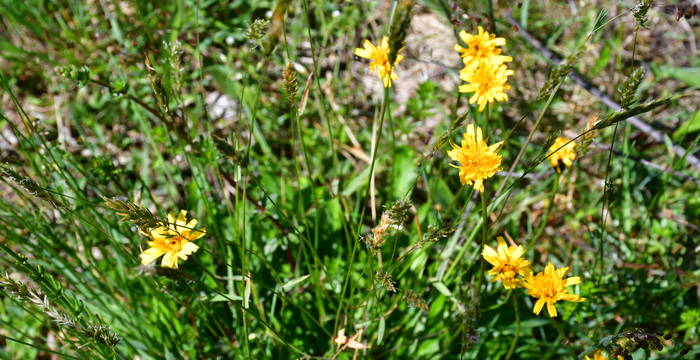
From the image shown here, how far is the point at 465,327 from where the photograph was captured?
1.67m

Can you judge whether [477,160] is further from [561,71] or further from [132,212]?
[132,212]

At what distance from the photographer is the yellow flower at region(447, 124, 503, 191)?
153 centimetres

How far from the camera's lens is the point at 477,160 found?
1.58m

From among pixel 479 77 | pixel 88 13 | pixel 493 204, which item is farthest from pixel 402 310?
pixel 88 13

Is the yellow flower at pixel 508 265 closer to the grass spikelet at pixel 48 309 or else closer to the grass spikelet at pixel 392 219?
the grass spikelet at pixel 392 219

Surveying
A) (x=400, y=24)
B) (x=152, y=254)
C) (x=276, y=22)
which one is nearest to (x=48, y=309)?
(x=152, y=254)

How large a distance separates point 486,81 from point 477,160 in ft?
1.08

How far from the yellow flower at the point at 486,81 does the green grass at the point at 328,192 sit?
13 centimetres

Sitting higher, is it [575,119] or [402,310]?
[575,119]

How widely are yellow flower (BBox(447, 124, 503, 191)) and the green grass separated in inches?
4.5

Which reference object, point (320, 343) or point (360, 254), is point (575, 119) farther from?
point (320, 343)

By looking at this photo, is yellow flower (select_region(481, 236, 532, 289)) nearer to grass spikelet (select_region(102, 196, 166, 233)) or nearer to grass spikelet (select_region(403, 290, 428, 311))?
grass spikelet (select_region(403, 290, 428, 311))

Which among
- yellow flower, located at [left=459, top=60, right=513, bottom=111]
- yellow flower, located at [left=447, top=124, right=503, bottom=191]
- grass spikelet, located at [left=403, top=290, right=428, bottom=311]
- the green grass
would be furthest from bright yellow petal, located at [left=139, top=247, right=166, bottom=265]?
yellow flower, located at [left=459, top=60, right=513, bottom=111]

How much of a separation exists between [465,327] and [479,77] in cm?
82
